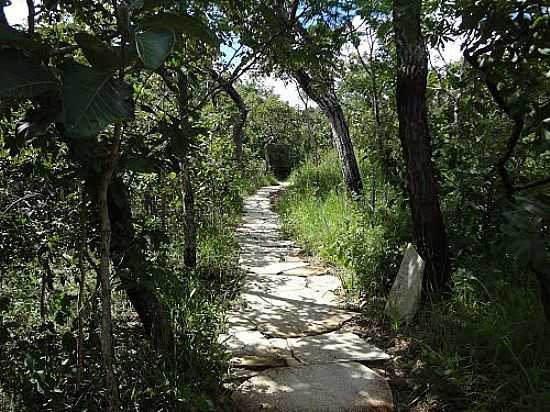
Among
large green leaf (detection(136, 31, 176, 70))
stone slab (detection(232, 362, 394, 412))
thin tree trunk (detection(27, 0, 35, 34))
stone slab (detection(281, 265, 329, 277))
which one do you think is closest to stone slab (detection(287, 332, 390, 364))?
stone slab (detection(232, 362, 394, 412))

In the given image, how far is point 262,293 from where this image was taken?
3725 millimetres

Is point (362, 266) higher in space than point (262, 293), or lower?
higher

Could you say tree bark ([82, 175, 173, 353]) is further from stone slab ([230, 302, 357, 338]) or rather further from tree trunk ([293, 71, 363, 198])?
tree trunk ([293, 71, 363, 198])

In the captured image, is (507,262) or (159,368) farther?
(507,262)

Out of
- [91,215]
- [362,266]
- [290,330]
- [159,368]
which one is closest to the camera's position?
[91,215]

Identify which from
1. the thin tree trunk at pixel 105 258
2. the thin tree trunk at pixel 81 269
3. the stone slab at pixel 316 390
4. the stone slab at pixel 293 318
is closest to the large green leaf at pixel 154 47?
the thin tree trunk at pixel 105 258

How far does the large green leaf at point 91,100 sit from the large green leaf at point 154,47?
8cm

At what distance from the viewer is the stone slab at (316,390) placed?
6.55 ft

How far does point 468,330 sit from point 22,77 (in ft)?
7.33

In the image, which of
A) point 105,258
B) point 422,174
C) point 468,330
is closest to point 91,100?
point 105,258

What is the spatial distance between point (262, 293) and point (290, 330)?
0.82 m

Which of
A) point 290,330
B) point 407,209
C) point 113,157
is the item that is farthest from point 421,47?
point 113,157

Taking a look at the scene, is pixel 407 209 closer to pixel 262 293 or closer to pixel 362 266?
pixel 362 266

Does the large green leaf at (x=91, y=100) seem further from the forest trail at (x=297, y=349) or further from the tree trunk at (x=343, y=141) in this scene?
the tree trunk at (x=343, y=141)
